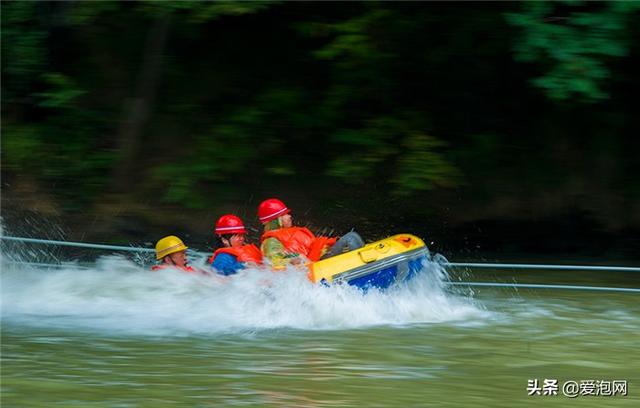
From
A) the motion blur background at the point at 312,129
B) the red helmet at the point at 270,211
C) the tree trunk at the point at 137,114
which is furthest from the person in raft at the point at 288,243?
the tree trunk at the point at 137,114

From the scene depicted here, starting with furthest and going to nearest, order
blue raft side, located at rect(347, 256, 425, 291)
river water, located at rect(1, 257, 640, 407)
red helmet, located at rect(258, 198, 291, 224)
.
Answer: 1. red helmet, located at rect(258, 198, 291, 224)
2. blue raft side, located at rect(347, 256, 425, 291)
3. river water, located at rect(1, 257, 640, 407)

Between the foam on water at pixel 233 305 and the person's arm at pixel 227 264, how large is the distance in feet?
0.28

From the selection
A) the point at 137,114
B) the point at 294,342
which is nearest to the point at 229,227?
the point at 294,342

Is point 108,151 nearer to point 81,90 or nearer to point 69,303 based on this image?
point 81,90

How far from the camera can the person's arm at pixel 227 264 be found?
32.2 ft

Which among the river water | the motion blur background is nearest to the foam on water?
the river water

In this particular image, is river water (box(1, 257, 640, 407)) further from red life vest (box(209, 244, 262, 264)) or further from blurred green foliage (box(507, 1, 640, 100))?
blurred green foliage (box(507, 1, 640, 100))

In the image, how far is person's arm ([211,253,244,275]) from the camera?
981 centimetres

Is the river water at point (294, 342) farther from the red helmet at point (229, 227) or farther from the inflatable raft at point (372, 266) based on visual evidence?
the red helmet at point (229, 227)

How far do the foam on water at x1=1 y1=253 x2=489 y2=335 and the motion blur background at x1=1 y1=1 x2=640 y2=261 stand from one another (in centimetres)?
363

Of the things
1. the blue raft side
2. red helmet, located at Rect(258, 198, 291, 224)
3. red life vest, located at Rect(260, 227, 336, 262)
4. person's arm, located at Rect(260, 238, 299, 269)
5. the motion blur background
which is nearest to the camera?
the blue raft side

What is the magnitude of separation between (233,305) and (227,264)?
15.9 inches

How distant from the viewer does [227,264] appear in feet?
32.3

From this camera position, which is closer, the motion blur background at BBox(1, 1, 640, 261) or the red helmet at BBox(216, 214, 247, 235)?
the red helmet at BBox(216, 214, 247, 235)
